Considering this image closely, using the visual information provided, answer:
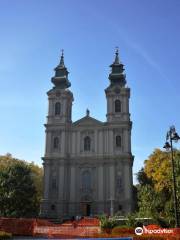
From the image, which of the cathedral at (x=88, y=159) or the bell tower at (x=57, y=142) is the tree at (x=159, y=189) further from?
the bell tower at (x=57, y=142)

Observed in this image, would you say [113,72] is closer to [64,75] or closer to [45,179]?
[64,75]

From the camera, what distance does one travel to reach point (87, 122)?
6912cm

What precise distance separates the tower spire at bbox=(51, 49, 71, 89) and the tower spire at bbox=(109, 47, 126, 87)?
8703 millimetres

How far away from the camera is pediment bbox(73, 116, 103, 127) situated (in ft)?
225

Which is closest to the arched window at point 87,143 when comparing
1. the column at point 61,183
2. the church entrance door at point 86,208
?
the column at point 61,183

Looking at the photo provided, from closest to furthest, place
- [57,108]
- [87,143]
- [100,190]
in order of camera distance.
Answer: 1. [100,190]
2. [87,143]
3. [57,108]

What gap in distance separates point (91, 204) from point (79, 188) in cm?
354

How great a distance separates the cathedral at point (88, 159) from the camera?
63500 mm

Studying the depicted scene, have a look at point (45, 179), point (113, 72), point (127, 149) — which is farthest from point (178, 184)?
point (113, 72)

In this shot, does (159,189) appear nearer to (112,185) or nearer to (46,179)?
(112,185)

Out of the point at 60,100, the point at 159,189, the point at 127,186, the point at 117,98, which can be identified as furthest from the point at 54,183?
the point at 159,189

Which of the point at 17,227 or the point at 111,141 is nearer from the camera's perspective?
the point at 17,227

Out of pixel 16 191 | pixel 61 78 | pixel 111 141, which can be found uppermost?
pixel 61 78

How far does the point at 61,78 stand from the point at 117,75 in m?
10.8
